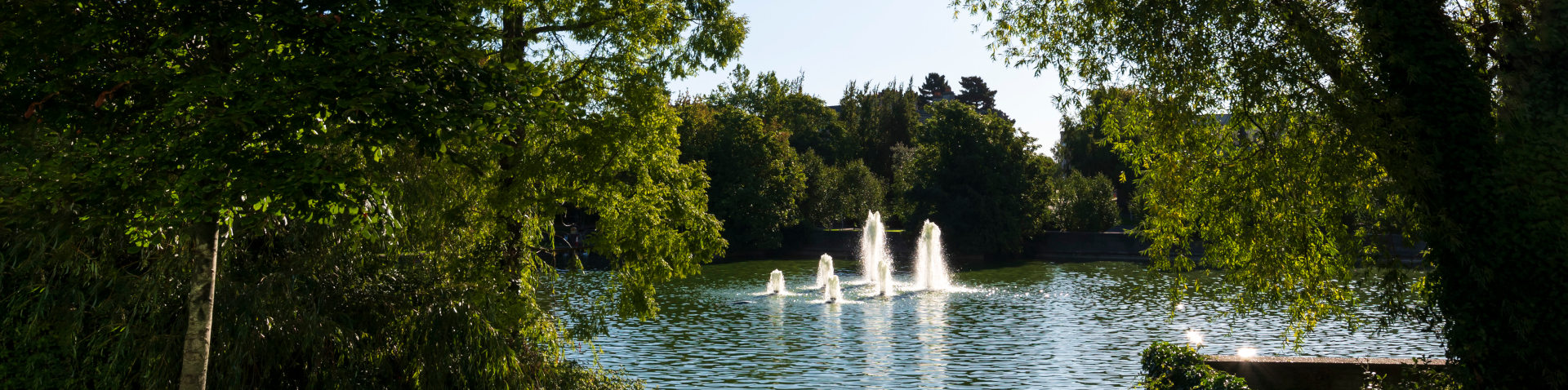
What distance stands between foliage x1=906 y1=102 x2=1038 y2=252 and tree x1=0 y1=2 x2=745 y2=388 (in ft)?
139

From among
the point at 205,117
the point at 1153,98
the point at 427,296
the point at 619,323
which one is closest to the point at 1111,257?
the point at 619,323

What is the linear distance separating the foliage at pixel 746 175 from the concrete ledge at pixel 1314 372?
4671 cm

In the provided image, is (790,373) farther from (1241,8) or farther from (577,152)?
(1241,8)

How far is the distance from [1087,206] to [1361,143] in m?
50.7

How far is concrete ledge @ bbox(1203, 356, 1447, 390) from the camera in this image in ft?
41.0

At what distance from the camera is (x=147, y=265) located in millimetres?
10156

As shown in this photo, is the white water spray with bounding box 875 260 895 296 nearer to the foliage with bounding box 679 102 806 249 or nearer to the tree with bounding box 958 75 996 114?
the foliage with bounding box 679 102 806 249

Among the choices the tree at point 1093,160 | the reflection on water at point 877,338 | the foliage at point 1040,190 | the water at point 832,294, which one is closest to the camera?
the reflection on water at point 877,338

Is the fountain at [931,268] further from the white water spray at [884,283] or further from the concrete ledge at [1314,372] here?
the concrete ledge at [1314,372]

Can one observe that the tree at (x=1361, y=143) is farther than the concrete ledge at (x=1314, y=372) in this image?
No

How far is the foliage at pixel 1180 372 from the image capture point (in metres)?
11.9

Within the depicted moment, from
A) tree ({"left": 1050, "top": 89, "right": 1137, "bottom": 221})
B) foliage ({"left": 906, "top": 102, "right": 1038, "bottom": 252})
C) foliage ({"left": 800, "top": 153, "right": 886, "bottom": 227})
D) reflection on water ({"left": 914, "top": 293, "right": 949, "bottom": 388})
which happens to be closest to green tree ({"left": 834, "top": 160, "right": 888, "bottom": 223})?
foliage ({"left": 800, "top": 153, "right": 886, "bottom": 227})

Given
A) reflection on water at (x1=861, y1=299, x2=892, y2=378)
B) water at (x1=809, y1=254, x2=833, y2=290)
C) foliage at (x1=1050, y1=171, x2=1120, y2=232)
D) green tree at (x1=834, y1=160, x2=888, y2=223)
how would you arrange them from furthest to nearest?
green tree at (x1=834, y1=160, x2=888, y2=223) → foliage at (x1=1050, y1=171, x2=1120, y2=232) → water at (x1=809, y1=254, x2=833, y2=290) → reflection on water at (x1=861, y1=299, x2=892, y2=378)

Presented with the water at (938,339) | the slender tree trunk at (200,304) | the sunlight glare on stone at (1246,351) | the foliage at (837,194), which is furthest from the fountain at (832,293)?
the foliage at (837,194)
